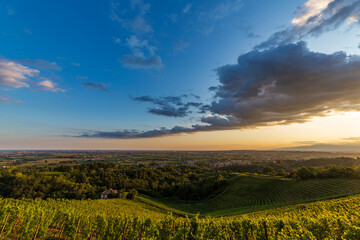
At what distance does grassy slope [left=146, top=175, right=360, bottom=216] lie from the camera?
4668cm

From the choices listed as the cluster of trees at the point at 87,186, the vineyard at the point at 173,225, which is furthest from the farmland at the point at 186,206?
the cluster of trees at the point at 87,186

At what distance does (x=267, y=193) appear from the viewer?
201 feet

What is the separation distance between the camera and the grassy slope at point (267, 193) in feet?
153

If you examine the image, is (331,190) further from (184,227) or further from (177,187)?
(177,187)

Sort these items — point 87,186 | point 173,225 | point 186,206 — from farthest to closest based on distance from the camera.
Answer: point 87,186 → point 186,206 → point 173,225

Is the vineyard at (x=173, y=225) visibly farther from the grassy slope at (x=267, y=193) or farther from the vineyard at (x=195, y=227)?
the grassy slope at (x=267, y=193)

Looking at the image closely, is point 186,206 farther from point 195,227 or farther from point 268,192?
point 195,227

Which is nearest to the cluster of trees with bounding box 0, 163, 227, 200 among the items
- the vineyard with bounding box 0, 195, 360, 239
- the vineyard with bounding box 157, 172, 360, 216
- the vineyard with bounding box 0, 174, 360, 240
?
the vineyard with bounding box 157, 172, 360, 216

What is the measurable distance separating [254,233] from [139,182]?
9466 cm

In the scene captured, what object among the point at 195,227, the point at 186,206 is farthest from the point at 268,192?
the point at 195,227

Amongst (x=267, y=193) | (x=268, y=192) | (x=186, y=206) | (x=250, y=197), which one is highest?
(x=268, y=192)

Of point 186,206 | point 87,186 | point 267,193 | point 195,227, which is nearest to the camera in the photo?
point 195,227

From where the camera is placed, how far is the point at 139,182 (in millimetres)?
98062

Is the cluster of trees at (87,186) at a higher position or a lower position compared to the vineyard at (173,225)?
lower
